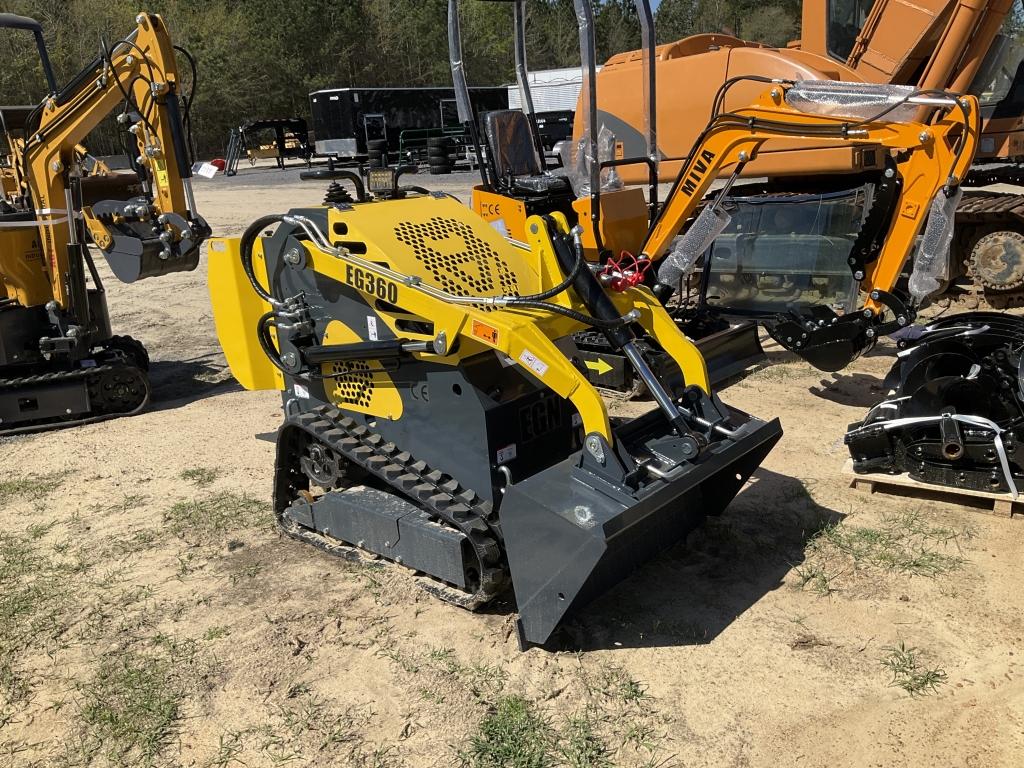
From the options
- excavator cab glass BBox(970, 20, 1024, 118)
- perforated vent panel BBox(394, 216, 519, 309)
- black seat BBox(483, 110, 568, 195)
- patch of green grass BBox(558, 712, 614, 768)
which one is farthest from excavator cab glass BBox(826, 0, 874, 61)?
patch of green grass BBox(558, 712, 614, 768)

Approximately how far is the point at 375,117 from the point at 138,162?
74.8 feet

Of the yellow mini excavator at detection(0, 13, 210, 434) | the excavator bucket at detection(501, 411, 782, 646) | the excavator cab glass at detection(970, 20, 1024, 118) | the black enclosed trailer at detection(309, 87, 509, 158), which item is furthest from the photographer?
the black enclosed trailer at detection(309, 87, 509, 158)

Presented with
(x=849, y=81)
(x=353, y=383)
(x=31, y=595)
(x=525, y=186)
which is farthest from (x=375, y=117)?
(x=31, y=595)

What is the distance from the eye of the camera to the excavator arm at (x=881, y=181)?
5.91 metres

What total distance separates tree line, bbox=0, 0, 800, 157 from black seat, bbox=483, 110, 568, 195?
31553mm

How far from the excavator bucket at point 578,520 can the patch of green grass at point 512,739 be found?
0.34 metres

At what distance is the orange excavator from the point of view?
8039 millimetres

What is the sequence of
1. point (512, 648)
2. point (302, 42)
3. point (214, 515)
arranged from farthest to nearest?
point (302, 42)
point (214, 515)
point (512, 648)

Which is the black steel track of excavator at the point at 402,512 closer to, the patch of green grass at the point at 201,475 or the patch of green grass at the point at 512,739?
the patch of green grass at the point at 512,739

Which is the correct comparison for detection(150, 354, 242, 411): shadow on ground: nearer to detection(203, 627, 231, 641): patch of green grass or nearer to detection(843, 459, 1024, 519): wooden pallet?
detection(203, 627, 231, 641): patch of green grass

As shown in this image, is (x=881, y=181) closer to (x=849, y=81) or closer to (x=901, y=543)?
(x=849, y=81)

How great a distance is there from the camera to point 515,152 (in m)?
7.48

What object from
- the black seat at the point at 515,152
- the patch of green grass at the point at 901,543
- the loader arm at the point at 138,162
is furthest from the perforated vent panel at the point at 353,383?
the black seat at the point at 515,152

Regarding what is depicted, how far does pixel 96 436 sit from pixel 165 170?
211 cm
